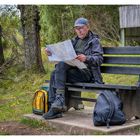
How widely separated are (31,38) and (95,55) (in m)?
6.00

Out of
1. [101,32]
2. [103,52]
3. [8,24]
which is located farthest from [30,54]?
[101,32]

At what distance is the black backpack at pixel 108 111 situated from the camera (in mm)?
6102

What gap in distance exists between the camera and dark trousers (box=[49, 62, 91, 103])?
676cm

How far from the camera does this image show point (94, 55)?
677 centimetres

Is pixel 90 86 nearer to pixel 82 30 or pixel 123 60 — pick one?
pixel 123 60

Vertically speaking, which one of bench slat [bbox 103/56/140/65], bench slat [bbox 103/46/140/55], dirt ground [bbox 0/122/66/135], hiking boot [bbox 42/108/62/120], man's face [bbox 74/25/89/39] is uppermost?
man's face [bbox 74/25/89/39]

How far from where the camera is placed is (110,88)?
6418mm

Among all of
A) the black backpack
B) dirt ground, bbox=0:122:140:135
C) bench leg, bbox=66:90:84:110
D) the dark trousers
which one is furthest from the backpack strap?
bench leg, bbox=66:90:84:110

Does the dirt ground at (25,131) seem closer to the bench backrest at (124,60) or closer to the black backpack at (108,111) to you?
the black backpack at (108,111)

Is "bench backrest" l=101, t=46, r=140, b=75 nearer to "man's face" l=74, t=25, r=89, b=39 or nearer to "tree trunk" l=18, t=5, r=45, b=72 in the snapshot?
"man's face" l=74, t=25, r=89, b=39

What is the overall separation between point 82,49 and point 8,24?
7.81 m

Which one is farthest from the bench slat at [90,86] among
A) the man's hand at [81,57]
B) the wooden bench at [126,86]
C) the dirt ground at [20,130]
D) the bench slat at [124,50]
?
the dirt ground at [20,130]

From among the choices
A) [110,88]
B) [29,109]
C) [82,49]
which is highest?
[82,49]

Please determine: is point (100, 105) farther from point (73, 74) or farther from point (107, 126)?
point (73, 74)
